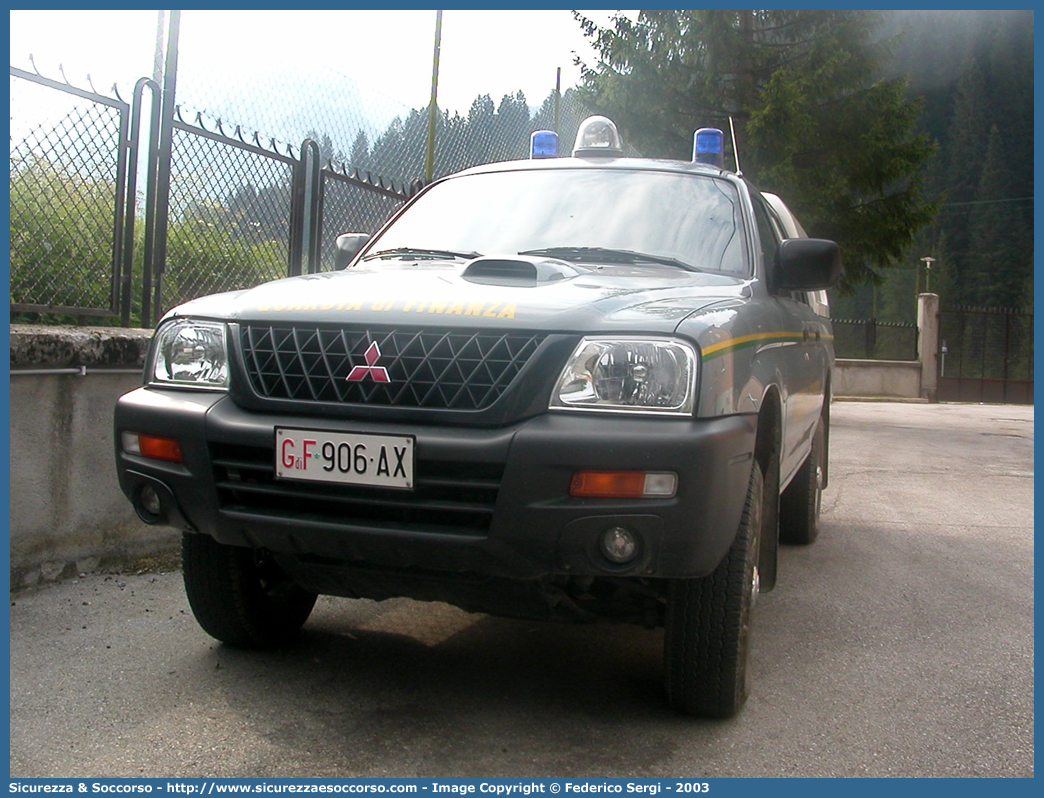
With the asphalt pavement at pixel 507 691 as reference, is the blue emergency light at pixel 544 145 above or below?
above

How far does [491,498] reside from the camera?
2498 millimetres

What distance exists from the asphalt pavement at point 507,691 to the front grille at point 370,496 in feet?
1.97

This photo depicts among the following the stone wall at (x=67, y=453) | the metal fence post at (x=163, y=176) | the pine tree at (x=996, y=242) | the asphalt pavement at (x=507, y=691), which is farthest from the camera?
the pine tree at (x=996, y=242)

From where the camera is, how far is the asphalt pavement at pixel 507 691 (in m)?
2.64

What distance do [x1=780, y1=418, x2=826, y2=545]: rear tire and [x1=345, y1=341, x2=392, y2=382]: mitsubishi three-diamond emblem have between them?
3141 millimetres

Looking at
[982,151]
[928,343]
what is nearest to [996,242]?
[982,151]

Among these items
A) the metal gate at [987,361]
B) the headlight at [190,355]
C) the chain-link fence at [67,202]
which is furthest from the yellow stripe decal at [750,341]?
the metal gate at [987,361]

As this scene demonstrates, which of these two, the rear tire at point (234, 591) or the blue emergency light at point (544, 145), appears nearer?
the rear tire at point (234, 591)

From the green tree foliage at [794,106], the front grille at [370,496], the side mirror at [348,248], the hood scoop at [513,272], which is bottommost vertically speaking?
the front grille at [370,496]

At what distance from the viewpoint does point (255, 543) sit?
2768 mm

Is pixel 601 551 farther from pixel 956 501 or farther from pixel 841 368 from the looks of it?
pixel 841 368

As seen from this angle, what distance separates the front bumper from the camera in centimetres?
243

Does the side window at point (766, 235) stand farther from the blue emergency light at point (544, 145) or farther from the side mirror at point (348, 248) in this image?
the side mirror at point (348, 248)

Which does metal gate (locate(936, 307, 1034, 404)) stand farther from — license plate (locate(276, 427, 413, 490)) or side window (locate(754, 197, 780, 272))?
license plate (locate(276, 427, 413, 490))
